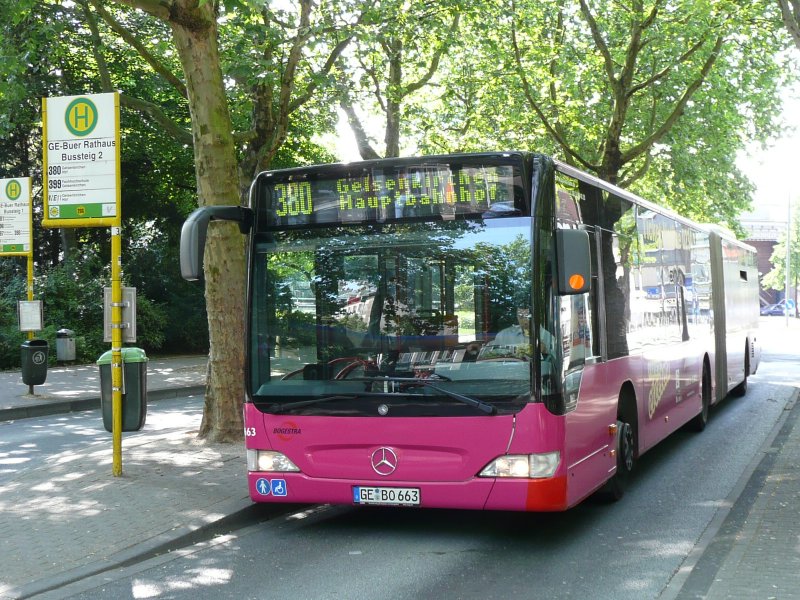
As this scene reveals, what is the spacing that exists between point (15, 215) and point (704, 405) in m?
12.2

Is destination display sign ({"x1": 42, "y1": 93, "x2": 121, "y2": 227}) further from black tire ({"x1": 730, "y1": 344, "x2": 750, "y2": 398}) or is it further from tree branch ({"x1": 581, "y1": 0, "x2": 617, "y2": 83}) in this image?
tree branch ({"x1": 581, "y1": 0, "x2": 617, "y2": 83})

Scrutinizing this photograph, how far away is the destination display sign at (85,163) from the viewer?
880cm

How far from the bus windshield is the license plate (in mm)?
552

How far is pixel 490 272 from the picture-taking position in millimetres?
6926

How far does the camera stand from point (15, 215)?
18.2 m

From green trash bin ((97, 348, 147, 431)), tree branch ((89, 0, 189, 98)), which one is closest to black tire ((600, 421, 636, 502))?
green trash bin ((97, 348, 147, 431))

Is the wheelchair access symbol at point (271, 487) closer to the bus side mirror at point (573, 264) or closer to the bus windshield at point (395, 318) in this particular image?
the bus windshield at point (395, 318)

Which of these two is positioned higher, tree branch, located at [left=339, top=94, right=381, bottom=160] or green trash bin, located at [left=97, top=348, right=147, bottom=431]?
tree branch, located at [left=339, top=94, right=381, bottom=160]

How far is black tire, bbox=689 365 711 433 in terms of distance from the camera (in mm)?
13617

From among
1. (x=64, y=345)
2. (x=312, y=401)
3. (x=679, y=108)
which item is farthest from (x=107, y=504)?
(x=679, y=108)

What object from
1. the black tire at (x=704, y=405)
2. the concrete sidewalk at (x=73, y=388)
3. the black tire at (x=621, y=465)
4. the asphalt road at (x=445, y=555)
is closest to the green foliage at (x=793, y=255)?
the concrete sidewalk at (x=73, y=388)

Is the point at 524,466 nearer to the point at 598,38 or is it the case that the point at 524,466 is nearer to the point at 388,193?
the point at 388,193

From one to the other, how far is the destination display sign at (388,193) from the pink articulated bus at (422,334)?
0.03 feet

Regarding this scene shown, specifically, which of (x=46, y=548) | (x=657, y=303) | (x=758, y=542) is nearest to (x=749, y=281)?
(x=657, y=303)
